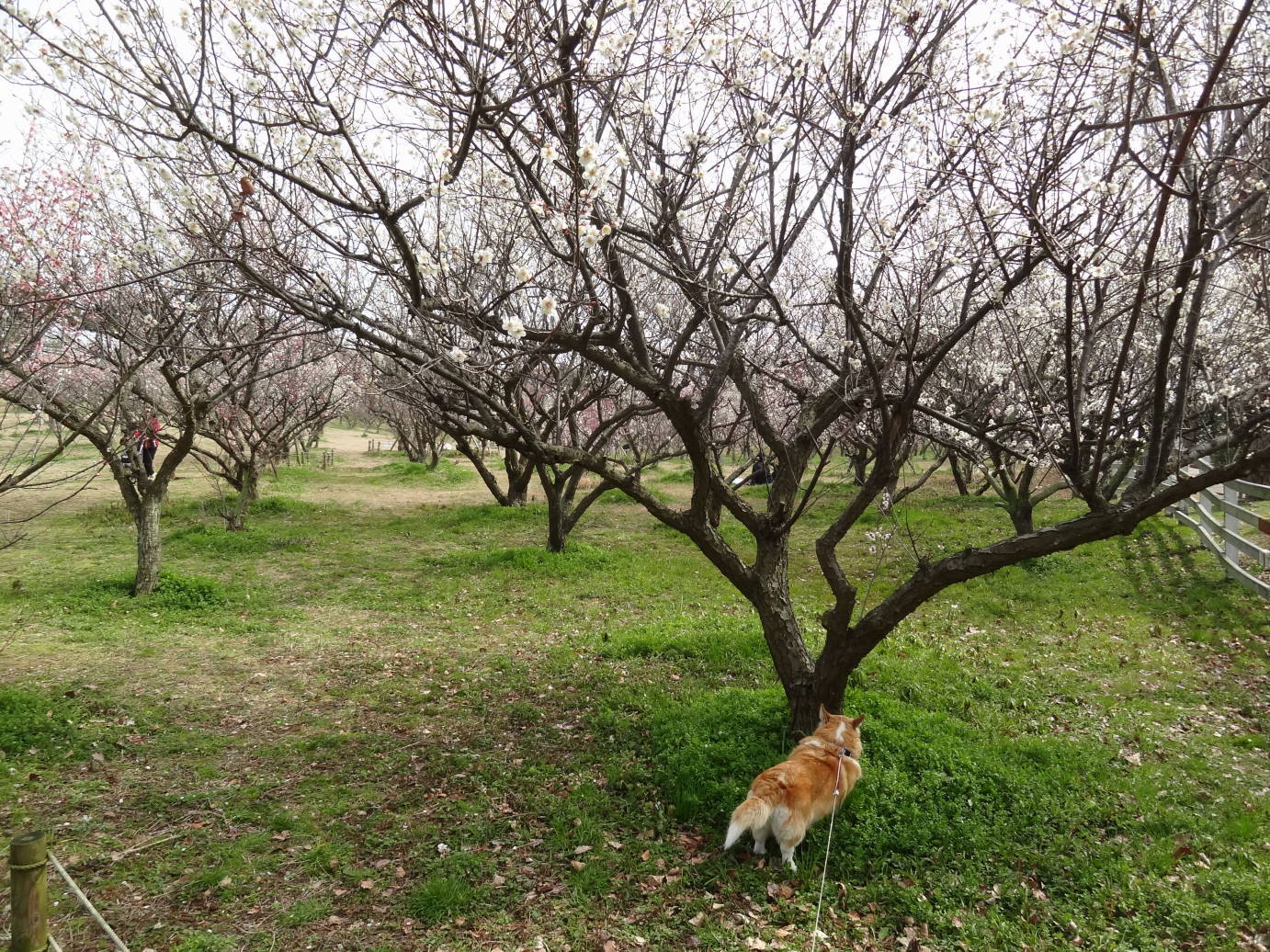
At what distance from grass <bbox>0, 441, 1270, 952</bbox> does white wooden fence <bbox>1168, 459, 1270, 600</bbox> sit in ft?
1.31

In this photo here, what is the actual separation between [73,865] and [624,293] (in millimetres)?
5092

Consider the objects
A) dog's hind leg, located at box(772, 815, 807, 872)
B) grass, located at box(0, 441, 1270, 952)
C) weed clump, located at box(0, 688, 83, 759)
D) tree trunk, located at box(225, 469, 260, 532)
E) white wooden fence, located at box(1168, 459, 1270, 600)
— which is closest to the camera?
grass, located at box(0, 441, 1270, 952)

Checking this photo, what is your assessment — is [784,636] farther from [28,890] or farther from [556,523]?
[556,523]

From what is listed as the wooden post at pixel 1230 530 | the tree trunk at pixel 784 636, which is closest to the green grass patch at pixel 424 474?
the tree trunk at pixel 784 636

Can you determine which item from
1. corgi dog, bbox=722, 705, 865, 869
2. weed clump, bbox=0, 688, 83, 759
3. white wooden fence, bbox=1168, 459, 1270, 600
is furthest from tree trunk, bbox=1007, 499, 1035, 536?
weed clump, bbox=0, 688, 83, 759

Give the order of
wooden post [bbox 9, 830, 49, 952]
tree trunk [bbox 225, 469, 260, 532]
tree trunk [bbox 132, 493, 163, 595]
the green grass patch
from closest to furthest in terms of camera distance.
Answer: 1. wooden post [bbox 9, 830, 49, 952]
2. tree trunk [bbox 132, 493, 163, 595]
3. tree trunk [bbox 225, 469, 260, 532]
4. the green grass patch

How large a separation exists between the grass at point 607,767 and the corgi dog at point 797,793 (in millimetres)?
256

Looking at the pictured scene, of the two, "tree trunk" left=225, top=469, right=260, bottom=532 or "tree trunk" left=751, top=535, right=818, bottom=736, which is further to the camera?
"tree trunk" left=225, top=469, right=260, bottom=532

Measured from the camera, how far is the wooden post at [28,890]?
244 centimetres

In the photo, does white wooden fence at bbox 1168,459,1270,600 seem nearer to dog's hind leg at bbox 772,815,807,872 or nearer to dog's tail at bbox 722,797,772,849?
dog's hind leg at bbox 772,815,807,872

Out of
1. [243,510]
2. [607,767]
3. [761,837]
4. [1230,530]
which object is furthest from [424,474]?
[761,837]

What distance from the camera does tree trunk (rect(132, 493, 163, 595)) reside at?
10266 mm

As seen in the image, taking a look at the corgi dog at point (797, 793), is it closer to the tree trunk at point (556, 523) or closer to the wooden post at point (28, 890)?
the wooden post at point (28, 890)

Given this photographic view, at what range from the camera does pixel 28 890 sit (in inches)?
96.6
